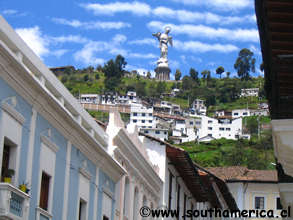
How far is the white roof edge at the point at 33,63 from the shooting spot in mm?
16891

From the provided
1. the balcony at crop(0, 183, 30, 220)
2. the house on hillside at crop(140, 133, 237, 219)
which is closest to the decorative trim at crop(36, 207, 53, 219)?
the balcony at crop(0, 183, 30, 220)

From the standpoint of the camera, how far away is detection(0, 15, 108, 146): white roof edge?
16.9 metres

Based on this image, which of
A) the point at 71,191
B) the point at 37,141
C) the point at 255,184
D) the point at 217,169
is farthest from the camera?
the point at 217,169

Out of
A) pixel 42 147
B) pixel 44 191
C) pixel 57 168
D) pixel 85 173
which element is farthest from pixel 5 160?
pixel 85 173

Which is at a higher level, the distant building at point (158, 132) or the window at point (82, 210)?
the distant building at point (158, 132)

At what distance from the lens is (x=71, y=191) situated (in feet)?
70.4

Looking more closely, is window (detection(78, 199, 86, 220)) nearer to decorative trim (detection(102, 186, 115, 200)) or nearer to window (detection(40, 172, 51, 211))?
decorative trim (detection(102, 186, 115, 200))

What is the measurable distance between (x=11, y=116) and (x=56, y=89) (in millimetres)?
3069

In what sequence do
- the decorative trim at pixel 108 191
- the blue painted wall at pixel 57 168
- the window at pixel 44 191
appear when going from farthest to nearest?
the decorative trim at pixel 108 191 < the window at pixel 44 191 < the blue painted wall at pixel 57 168

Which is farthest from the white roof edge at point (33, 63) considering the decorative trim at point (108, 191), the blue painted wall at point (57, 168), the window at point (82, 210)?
the decorative trim at point (108, 191)

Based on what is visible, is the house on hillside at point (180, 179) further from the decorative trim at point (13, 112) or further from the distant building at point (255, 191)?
the decorative trim at point (13, 112)

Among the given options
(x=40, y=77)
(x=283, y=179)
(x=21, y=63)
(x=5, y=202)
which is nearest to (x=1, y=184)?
(x=5, y=202)

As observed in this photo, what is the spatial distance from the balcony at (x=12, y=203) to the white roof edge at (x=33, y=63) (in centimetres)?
335

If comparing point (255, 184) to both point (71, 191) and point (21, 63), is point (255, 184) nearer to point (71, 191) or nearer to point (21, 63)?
point (71, 191)
